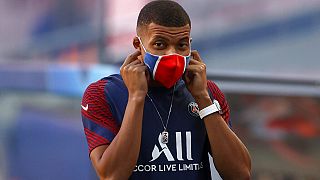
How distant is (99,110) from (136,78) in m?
0.16

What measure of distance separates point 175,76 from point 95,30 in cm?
260

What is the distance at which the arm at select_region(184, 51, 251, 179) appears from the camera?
7.86 ft

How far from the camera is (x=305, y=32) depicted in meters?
5.30

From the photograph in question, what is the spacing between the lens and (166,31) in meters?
2.38

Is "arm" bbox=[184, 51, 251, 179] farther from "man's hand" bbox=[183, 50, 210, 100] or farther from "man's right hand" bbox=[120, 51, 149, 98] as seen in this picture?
"man's right hand" bbox=[120, 51, 149, 98]

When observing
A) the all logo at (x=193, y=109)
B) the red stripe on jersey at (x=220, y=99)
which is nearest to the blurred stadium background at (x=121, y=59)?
the red stripe on jersey at (x=220, y=99)

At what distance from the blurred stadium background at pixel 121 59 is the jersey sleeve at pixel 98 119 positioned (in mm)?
2317

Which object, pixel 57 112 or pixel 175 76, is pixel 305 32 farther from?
pixel 175 76

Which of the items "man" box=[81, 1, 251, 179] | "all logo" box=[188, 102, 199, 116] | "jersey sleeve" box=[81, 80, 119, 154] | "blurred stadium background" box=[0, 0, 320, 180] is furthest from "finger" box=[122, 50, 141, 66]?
"blurred stadium background" box=[0, 0, 320, 180]

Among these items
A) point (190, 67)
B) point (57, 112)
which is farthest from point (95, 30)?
point (190, 67)

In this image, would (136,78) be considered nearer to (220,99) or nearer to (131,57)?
(131,57)

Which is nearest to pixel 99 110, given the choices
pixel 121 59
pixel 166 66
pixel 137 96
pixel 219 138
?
pixel 137 96

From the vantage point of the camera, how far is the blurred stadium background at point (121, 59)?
4914mm

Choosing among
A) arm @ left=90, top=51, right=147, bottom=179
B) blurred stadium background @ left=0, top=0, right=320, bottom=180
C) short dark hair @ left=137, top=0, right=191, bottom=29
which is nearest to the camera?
arm @ left=90, top=51, right=147, bottom=179
